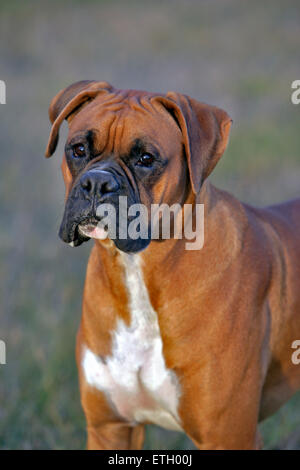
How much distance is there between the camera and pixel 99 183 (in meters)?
2.79

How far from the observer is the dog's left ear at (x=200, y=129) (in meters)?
3.01

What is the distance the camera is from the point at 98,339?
330 centimetres

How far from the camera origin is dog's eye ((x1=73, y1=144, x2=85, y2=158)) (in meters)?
3.07

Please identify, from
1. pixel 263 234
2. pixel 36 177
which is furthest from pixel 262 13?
pixel 263 234

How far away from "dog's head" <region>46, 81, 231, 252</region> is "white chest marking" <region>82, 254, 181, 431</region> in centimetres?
33

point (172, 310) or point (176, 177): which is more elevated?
point (176, 177)

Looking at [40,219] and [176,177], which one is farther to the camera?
[40,219]

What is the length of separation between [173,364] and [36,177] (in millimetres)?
4953
